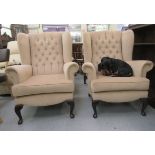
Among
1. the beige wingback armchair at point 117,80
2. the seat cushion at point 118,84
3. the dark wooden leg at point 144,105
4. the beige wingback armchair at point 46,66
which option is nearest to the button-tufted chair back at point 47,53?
the beige wingback armchair at point 46,66

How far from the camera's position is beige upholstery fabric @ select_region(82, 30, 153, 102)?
1.69 meters

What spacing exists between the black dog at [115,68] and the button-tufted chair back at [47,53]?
0.49 metres

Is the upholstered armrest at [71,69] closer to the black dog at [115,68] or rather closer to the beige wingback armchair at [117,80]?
the beige wingback armchair at [117,80]

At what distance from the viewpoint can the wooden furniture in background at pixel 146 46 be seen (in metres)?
2.20

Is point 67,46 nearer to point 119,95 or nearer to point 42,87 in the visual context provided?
point 42,87

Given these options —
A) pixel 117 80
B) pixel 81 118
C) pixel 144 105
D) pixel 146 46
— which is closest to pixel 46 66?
pixel 81 118

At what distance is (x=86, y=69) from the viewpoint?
70.2 inches

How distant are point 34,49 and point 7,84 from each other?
0.77 m

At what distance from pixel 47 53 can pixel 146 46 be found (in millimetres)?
1540

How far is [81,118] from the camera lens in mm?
1782

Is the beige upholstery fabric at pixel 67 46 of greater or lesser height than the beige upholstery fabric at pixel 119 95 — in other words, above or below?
above

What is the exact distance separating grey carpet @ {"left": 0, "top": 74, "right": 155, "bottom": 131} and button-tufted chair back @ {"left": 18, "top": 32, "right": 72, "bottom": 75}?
54 centimetres

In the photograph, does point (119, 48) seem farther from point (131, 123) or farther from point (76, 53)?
point (76, 53)
